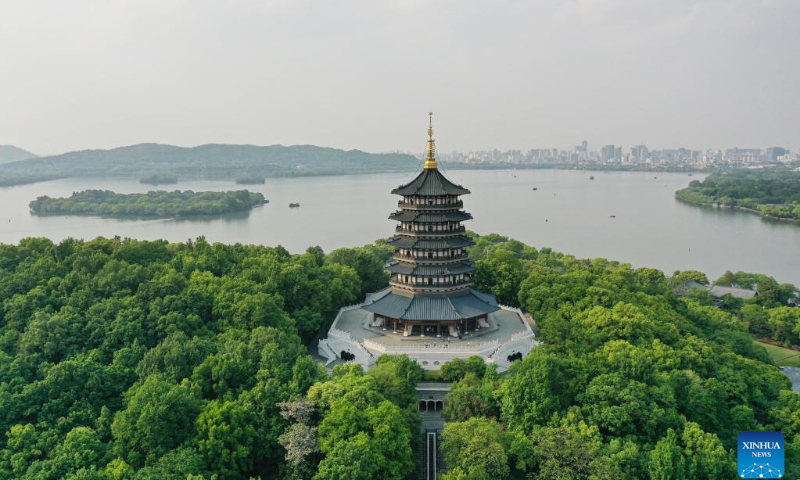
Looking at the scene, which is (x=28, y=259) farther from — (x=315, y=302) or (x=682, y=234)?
(x=682, y=234)

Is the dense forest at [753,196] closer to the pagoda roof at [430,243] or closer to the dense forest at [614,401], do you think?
the dense forest at [614,401]

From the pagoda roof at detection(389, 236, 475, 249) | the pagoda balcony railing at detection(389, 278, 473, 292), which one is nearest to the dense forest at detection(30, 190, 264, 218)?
the pagoda roof at detection(389, 236, 475, 249)

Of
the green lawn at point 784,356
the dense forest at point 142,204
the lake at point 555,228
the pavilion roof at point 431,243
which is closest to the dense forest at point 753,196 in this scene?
the lake at point 555,228

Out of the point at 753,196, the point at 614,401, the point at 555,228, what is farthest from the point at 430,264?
the point at 753,196

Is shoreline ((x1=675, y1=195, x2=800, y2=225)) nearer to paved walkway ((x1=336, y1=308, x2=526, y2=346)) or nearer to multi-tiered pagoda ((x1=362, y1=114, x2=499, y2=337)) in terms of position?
paved walkway ((x1=336, y1=308, x2=526, y2=346))

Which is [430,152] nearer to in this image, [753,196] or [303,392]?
[303,392]

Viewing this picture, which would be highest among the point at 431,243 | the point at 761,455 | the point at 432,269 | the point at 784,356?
the point at 431,243
